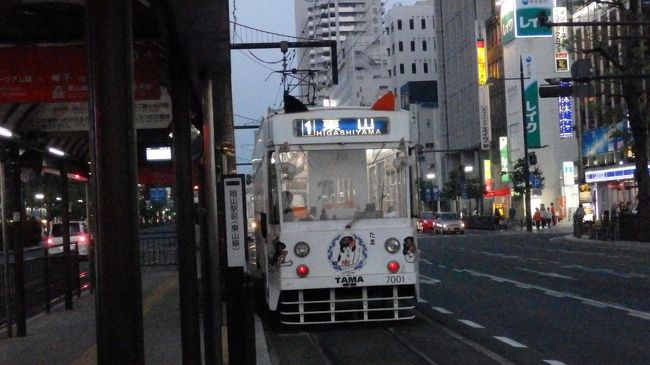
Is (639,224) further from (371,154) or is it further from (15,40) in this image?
(15,40)

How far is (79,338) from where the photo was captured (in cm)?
1425

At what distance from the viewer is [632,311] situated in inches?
648

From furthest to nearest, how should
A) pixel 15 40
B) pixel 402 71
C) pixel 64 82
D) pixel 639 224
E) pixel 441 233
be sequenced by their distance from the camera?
pixel 402 71 → pixel 441 233 → pixel 639 224 → pixel 64 82 → pixel 15 40

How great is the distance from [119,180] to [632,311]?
1317 centimetres

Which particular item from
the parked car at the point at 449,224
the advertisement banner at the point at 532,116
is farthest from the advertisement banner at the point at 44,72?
the advertisement banner at the point at 532,116

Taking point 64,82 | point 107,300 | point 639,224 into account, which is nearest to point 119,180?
point 107,300

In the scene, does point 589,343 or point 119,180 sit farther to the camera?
point 589,343

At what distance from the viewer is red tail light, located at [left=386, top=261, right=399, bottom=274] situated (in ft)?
49.0

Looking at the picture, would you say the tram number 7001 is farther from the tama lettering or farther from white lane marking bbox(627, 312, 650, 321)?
white lane marking bbox(627, 312, 650, 321)

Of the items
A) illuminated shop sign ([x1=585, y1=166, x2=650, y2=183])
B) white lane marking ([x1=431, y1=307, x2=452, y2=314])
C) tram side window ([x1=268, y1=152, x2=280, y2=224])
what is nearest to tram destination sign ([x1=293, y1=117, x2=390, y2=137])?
tram side window ([x1=268, y1=152, x2=280, y2=224])

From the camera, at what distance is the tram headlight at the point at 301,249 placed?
48.8ft

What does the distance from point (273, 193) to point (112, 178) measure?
10329 mm

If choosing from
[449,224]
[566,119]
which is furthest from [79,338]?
[566,119]

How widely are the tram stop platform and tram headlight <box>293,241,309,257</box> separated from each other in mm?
1249
